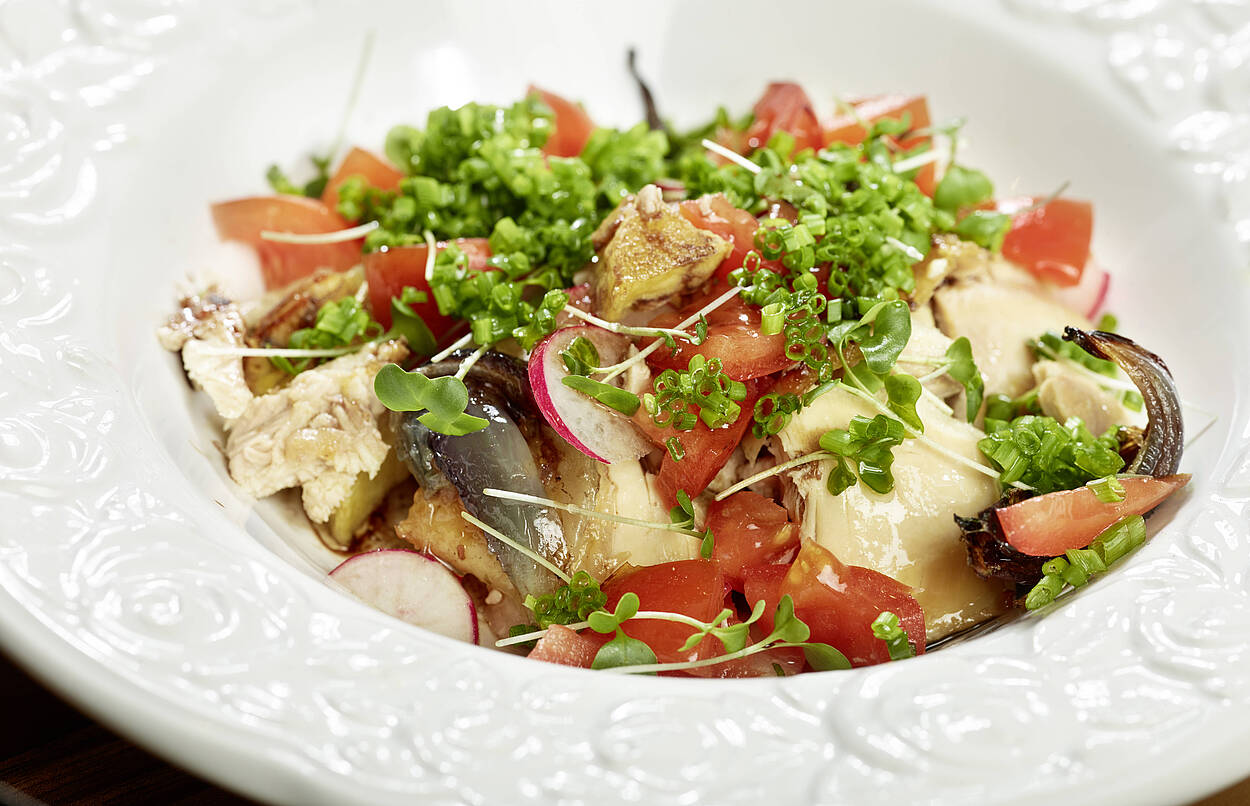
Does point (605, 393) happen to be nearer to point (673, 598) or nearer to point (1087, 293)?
point (673, 598)

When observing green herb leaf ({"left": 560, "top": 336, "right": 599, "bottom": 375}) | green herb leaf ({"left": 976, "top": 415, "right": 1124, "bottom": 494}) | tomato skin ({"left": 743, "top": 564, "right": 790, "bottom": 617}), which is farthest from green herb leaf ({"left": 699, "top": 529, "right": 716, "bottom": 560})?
green herb leaf ({"left": 976, "top": 415, "right": 1124, "bottom": 494})

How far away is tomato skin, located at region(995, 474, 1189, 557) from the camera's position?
2.16 metres

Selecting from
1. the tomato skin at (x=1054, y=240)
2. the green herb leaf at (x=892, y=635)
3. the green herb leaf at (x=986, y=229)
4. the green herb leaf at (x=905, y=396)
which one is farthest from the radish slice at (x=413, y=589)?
the tomato skin at (x=1054, y=240)

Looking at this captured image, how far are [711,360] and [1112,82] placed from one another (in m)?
2.12

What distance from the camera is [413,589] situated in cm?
233

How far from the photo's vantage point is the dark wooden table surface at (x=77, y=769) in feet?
6.37

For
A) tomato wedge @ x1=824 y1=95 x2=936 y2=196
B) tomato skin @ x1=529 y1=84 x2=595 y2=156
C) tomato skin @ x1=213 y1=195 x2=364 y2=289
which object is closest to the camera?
tomato skin @ x1=213 y1=195 x2=364 y2=289

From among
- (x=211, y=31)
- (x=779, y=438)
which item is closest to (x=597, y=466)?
(x=779, y=438)

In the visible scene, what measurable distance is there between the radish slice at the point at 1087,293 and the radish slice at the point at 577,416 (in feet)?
5.54

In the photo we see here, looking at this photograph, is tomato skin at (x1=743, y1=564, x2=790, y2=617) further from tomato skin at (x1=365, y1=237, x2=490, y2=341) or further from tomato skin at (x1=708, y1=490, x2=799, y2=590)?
tomato skin at (x1=365, y1=237, x2=490, y2=341)

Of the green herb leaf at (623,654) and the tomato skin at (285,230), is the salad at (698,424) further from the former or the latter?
the tomato skin at (285,230)

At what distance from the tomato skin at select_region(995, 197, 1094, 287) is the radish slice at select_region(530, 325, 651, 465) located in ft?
5.39

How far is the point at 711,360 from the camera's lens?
2260mm

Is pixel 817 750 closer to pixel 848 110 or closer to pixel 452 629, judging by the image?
pixel 452 629
